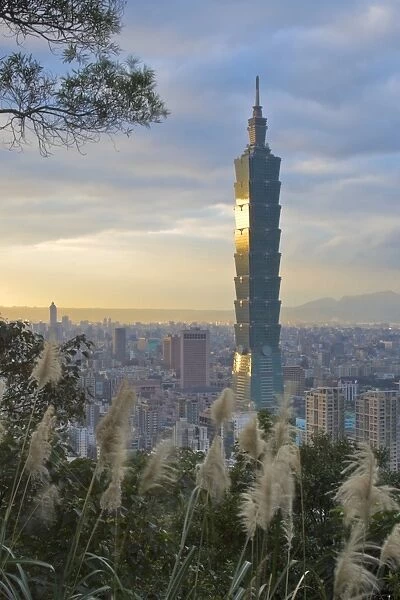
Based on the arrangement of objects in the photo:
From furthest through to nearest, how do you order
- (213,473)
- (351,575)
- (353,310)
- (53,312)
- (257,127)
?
(257,127) < (353,310) < (53,312) < (213,473) < (351,575)

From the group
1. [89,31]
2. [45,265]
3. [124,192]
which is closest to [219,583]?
[89,31]

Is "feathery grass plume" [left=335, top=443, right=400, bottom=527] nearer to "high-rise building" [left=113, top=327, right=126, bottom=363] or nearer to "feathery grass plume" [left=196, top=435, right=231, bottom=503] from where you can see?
"feathery grass plume" [left=196, top=435, right=231, bottom=503]

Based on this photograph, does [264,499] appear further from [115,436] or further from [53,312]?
[53,312]

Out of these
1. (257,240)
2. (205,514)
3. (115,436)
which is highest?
(257,240)

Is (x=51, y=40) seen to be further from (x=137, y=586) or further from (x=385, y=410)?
(x=385, y=410)

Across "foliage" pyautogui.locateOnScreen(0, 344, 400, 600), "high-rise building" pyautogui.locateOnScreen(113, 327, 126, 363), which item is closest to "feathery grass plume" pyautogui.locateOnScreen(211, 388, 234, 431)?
"foliage" pyautogui.locateOnScreen(0, 344, 400, 600)

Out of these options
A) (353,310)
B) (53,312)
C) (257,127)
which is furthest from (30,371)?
(257,127)

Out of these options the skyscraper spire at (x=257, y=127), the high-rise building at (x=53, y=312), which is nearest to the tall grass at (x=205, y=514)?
the high-rise building at (x=53, y=312)
